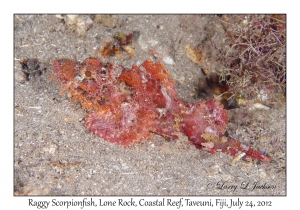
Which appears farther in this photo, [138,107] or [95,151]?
[138,107]

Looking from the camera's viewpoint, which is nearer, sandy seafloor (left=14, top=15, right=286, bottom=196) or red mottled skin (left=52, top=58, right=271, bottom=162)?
sandy seafloor (left=14, top=15, right=286, bottom=196)

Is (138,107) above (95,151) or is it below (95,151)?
above

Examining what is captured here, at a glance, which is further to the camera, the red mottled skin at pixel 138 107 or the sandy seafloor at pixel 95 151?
the red mottled skin at pixel 138 107

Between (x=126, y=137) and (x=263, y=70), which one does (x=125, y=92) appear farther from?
(x=263, y=70)

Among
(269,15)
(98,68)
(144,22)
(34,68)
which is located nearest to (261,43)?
(269,15)
